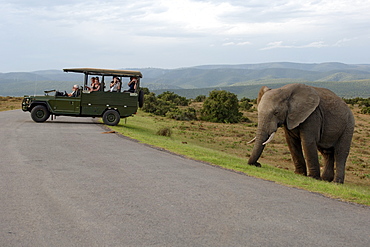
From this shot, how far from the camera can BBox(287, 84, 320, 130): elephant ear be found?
12.7 meters

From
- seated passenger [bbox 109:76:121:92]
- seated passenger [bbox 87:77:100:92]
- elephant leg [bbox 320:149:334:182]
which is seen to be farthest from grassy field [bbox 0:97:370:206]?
seated passenger [bbox 87:77:100:92]

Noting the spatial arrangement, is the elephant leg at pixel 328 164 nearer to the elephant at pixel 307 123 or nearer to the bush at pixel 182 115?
the elephant at pixel 307 123

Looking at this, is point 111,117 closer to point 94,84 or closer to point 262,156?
point 94,84

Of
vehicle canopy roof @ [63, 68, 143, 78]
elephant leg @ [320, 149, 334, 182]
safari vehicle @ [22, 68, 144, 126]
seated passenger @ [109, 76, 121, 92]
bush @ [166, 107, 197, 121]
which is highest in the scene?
vehicle canopy roof @ [63, 68, 143, 78]

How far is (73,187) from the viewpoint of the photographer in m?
7.92

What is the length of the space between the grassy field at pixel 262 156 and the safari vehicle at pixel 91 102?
1.02 meters

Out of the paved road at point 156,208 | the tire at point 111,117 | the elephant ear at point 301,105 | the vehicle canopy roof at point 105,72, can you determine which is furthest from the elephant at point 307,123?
the tire at point 111,117

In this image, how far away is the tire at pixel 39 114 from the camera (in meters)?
21.8

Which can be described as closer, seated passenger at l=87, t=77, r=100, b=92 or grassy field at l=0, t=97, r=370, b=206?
grassy field at l=0, t=97, r=370, b=206

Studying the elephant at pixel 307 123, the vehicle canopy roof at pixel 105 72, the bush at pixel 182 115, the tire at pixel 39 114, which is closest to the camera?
the elephant at pixel 307 123

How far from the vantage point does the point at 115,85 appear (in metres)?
21.8

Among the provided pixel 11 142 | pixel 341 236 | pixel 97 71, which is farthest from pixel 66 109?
pixel 341 236

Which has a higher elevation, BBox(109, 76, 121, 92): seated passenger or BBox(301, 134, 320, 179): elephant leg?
BBox(109, 76, 121, 92): seated passenger

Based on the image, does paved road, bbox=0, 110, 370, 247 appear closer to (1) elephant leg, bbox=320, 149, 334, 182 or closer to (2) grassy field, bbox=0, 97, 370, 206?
(2) grassy field, bbox=0, 97, 370, 206
